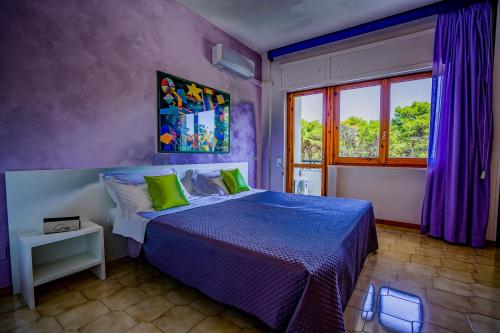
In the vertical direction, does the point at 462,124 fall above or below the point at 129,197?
above

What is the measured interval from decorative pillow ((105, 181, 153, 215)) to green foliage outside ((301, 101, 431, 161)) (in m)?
2.93

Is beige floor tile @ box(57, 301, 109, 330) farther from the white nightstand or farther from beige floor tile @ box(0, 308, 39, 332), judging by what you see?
the white nightstand

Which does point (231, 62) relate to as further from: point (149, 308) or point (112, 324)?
point (112, 324)

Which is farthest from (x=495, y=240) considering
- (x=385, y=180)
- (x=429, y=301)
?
(x=429, y=301)

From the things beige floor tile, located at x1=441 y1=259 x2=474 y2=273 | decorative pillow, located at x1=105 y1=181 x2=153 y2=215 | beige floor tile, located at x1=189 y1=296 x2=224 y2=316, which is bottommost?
beige floor tile, located at x1=189 y1=296 x2=224 y2=316

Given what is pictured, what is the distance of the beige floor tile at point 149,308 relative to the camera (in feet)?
5.10

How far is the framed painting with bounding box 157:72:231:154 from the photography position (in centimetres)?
278

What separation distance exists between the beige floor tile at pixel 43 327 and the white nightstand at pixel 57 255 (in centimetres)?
22

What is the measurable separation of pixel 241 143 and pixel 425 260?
9.31ft

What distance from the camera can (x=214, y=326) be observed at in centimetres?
148

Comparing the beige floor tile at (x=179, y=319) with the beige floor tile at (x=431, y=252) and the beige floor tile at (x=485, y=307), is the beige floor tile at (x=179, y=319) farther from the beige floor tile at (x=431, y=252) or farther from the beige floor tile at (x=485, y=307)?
the beige floor tile at (x=431, y=252)

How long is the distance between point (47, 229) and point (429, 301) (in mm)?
2848

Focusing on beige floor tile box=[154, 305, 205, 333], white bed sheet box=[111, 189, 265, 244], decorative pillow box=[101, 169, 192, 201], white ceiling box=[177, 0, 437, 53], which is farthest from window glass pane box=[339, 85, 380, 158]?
beige floor tile box=[154, 305, 205, 333]

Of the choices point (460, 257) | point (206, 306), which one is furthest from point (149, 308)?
point (460, 257)
